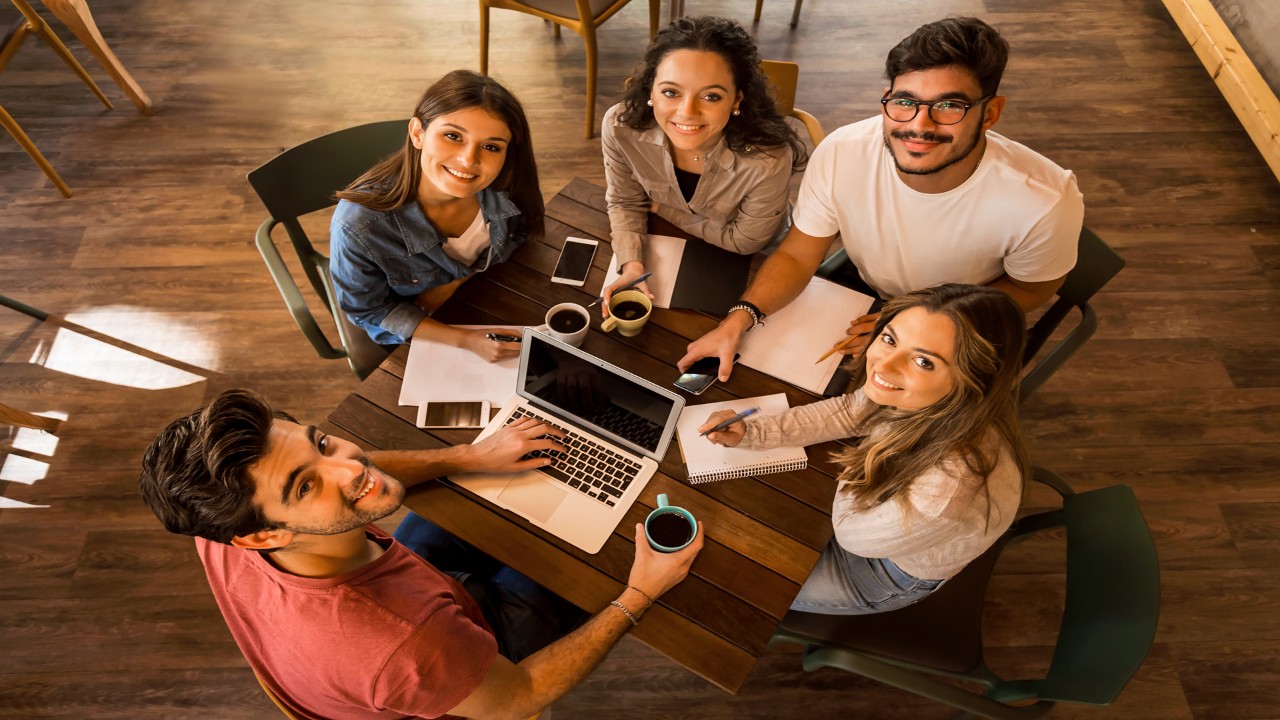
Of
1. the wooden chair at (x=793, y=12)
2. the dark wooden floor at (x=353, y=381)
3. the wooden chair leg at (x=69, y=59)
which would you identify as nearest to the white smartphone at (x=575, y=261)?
the dark wooden floor at (x=353, y=381)

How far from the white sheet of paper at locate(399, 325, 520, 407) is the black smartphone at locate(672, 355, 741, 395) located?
1.26 ft

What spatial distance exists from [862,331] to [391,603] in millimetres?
1187

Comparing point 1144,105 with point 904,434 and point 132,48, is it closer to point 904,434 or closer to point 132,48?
point 904,434

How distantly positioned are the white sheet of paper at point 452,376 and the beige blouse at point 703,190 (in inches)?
18.0

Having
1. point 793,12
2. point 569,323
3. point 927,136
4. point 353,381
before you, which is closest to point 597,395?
point 569,323

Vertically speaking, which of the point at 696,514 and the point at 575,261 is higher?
the point at 575,261

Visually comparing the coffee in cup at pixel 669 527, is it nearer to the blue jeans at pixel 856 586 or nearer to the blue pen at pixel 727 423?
the blue pen at pixel 727 423

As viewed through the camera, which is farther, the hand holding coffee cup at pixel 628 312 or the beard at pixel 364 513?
the hand holding coffee cup at pixel 628 312

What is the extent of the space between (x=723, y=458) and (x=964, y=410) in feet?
1.62

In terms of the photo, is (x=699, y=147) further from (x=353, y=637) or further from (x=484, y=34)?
(x=484, y=34)

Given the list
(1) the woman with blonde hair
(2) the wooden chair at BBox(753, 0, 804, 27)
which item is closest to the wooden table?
(1) the woman with blonde hair

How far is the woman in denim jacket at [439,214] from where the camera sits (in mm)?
1710

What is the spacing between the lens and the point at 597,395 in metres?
1.59

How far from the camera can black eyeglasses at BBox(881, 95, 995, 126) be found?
1.59 meters
